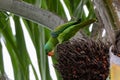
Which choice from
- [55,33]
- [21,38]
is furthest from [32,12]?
[21,38]

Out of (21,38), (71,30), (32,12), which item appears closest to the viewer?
(71,30)

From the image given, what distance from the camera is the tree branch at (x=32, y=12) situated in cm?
78

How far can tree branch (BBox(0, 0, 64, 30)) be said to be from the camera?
0.78m

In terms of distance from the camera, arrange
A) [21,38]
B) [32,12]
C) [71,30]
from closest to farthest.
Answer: [71,30], [32,12], [21,38]

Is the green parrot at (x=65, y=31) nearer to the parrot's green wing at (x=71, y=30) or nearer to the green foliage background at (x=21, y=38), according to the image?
the parrot's green wing at (x=71, y=30)

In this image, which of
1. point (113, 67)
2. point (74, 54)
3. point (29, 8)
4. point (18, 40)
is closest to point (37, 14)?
point (29, 8)

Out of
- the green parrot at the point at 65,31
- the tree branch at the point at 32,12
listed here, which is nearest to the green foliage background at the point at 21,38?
the tree branch at the point at 32,12

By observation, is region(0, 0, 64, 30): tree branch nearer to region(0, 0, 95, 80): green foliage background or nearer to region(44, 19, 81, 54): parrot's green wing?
region(44, 19, 81, 54): parrot's green wing

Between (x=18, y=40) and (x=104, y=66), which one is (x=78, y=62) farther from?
(x=18, y=40)

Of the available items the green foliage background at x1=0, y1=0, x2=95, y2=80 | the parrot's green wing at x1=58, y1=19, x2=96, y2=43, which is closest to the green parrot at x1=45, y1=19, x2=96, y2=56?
the parrot's green wing at x1=58, y1=19, x2=96, y2=43

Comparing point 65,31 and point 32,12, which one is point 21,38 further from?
point 65,31

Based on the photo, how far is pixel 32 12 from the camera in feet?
2.63

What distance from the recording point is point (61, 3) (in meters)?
1.09

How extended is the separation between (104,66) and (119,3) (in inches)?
9.8
